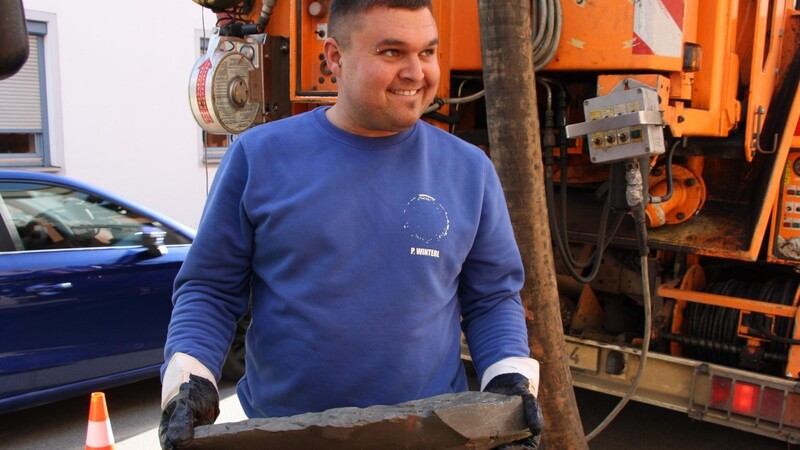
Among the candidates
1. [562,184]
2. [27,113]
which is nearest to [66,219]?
[562,184]

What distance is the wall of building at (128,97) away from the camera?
9.75m

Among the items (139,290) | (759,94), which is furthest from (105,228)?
(759,94)

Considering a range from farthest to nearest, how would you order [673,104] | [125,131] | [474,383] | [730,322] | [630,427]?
[125,131]
[474,383]
[630,427]
[730,322]
[673,104]

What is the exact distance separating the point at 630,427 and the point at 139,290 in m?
3.13

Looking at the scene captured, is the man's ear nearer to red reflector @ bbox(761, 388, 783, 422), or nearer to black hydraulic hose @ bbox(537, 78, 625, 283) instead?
black hydraulic hose @ bbox(537, 78, 625, 283)

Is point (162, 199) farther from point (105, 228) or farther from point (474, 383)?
point (474, 383)

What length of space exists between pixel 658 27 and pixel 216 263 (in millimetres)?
2267

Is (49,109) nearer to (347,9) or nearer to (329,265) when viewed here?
(347,9)

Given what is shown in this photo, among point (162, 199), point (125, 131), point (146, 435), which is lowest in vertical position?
point (146, 435)

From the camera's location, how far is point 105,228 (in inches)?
200

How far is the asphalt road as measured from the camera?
465 cm

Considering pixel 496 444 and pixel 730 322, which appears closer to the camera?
pixel 496 444

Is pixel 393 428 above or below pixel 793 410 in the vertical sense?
above

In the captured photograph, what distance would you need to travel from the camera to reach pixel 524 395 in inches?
72.1
